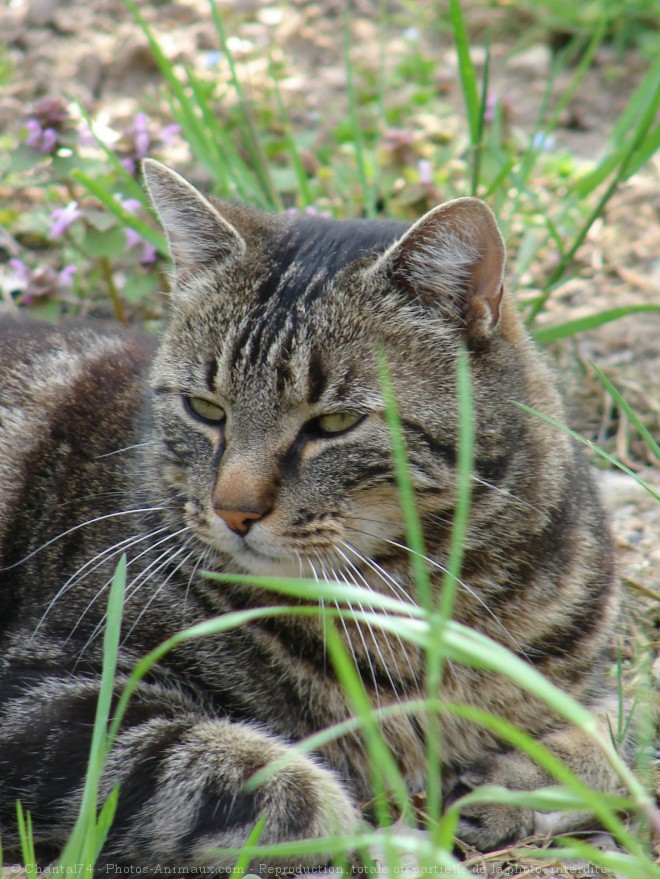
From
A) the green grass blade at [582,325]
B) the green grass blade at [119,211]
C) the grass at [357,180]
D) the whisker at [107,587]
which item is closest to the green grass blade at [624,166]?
the grass at [357,180]

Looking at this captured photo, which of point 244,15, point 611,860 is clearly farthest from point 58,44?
point 611,860

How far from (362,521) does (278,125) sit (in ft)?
9.78

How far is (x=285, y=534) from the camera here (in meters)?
1.94

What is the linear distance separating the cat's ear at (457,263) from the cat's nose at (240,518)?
1.80 ft

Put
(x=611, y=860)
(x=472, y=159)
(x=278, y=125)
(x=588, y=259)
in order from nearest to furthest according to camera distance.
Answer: (x=611, y=860) < (x=472, y=159) < (x=588, y=259) < (x=278, y=125)

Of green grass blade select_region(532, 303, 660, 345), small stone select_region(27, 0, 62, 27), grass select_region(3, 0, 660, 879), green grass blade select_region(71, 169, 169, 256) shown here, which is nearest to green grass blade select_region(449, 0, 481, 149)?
grass select_region(3, 0, 660, 879)

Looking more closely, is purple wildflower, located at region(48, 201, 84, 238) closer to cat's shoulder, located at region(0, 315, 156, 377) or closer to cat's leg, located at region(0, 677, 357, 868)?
cat's shoulder, located at region(0, 315, 156, 377)

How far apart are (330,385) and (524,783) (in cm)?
92

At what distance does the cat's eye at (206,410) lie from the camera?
213 cm

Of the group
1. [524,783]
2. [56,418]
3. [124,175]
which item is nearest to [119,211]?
[124,175]

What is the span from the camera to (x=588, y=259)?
405 cm

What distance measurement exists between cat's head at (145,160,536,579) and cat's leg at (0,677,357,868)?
13.8 inches

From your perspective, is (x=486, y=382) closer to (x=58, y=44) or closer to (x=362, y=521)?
(x=362, y=521)

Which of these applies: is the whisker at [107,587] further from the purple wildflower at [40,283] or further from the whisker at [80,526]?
the purple wildflower at [40,283]
